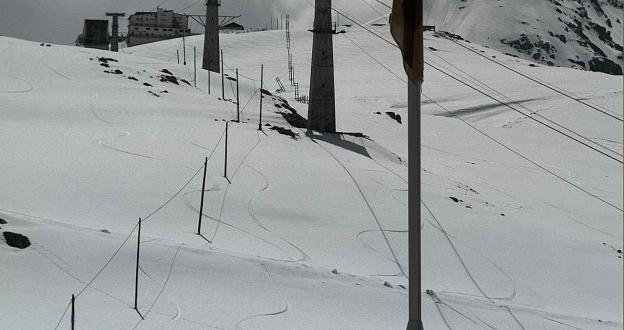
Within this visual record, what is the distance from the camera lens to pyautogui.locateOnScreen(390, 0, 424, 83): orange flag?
217 inches

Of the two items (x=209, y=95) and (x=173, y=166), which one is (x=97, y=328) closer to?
(x=173, y=166)

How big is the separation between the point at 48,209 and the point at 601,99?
5574 centimetres

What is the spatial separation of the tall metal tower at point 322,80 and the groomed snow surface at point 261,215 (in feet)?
4.10

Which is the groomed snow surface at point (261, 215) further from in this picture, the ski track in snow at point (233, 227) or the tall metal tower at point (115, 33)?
the tall metal tower at point (115, 33)

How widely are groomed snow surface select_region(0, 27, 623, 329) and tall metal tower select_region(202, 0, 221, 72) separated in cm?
775

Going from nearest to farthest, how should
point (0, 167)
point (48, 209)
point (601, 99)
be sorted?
point (48, 209)
point (0, 167)
point (601, 99)

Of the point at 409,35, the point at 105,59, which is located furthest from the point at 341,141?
the point at 409,35

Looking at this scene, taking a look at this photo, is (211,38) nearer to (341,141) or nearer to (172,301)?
(341,141)

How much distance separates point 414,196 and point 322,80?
3117cm

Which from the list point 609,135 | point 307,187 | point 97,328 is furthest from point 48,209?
point 609,135

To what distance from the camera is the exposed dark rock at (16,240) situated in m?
15.9

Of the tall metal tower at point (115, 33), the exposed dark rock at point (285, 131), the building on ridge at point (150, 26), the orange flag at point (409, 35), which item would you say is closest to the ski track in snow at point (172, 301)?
the orange flag at point (409, 35)

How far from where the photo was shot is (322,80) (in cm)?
3659

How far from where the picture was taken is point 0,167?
72.9 ft
